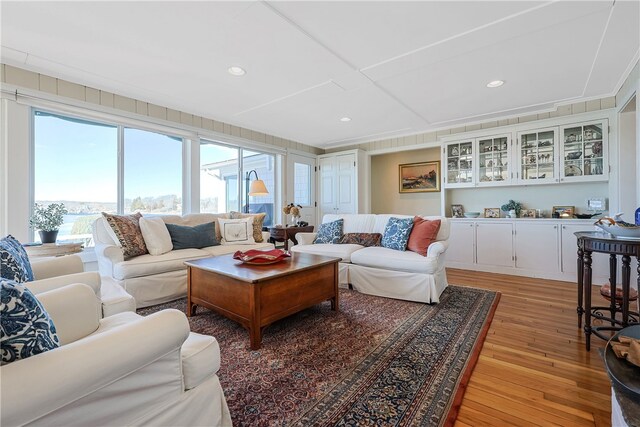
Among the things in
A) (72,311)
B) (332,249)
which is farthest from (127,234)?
(332,249)

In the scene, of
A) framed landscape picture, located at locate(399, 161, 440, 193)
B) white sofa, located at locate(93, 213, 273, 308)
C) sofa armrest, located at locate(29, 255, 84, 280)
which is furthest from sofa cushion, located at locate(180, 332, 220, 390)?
framed landscape picture, located at locate(399, 161, 440, 193)

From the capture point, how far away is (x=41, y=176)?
2996 millimetres

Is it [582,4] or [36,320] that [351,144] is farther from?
[36,320]

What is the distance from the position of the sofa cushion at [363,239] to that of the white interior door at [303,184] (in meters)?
2.06

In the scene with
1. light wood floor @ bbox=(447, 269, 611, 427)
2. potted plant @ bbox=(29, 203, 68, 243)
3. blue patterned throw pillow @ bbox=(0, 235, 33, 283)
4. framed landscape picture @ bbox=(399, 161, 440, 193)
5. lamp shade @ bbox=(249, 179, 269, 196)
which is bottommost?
light wood floor @ bbox=(447, 269, 611, 427)

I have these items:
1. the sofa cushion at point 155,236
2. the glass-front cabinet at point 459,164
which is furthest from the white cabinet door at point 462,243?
the sofa cushion at point 155,236

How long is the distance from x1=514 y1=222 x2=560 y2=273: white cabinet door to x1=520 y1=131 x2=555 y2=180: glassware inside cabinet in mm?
735

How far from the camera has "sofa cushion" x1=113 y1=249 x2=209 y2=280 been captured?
265 cm

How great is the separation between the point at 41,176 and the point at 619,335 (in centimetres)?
465

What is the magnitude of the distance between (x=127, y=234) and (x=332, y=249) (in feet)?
7.38

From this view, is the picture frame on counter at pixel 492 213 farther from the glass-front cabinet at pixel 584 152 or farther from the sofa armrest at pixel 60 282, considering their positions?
the sofa armrest at pixel 60 282

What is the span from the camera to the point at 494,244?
4219mm

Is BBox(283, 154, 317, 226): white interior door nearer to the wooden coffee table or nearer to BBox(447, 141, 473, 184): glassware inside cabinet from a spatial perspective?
BBox(447, 141, 473, 184): glassware inside cabinet

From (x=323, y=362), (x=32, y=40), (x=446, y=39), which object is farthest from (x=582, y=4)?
(x=32, y=40)
